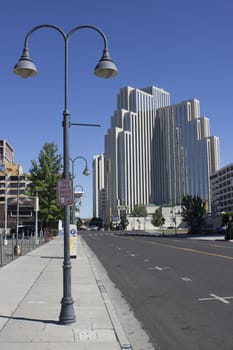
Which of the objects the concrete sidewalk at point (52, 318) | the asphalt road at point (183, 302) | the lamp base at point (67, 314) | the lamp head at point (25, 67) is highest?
the lamp head at point (25, 67)

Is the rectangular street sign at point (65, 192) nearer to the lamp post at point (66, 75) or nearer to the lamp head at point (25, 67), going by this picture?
the lamp post at point (66, 75)

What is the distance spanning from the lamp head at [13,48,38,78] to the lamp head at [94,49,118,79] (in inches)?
48.6

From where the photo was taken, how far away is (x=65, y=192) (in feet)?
28.8

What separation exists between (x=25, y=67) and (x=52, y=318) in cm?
482

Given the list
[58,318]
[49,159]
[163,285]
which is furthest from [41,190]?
[58,318]

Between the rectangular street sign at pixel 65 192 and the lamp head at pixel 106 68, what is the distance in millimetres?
2219

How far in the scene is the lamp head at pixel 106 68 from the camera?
8.79m

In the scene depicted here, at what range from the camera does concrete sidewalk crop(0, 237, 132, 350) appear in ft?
22.3

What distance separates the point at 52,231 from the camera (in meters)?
Result: 64.0

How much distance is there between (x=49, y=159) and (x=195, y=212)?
43600mm

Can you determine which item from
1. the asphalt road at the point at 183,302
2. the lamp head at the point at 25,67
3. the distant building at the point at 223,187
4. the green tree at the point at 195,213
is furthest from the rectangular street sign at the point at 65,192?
the distant building at the point at 223,187

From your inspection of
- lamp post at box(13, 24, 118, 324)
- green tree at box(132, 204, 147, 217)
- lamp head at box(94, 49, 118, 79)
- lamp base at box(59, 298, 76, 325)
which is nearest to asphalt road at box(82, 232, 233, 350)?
lamp base at box(59, 298, 76, 325)

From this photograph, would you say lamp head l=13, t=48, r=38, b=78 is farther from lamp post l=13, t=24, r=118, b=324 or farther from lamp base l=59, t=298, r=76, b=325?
lamp base l=59, t=298, r=76, b=325

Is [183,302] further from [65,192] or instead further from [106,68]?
[106,68]
